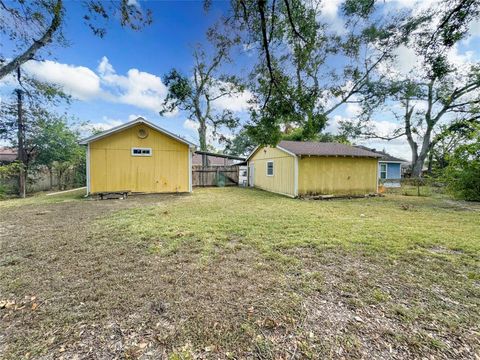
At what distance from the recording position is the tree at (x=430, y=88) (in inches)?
179

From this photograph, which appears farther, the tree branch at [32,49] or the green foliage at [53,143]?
the green foliage at [53,143]

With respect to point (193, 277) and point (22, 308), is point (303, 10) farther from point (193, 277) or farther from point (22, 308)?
point (22, 308)

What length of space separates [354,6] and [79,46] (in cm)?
914

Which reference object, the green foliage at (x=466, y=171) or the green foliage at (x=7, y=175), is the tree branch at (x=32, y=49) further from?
the green foliage at (x=466, y=171)

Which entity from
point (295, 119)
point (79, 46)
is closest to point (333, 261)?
point (295, 119)

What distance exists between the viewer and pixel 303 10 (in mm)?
4254

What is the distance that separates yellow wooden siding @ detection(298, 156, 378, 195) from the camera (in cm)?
1062

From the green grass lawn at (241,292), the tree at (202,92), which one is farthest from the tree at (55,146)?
the green grass lawn at (241,292)

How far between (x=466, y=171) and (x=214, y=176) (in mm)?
13269

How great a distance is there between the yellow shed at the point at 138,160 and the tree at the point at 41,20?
11.7 feet

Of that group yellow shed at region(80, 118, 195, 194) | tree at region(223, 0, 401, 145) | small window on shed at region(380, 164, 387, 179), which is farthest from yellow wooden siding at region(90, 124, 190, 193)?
small window on shed at region(380, 164, 387, 179)

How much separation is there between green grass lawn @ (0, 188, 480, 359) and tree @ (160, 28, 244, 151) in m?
16.1

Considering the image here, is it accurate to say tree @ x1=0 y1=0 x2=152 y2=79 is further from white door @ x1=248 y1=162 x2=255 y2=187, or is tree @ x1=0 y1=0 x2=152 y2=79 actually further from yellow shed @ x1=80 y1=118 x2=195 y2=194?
white door @ x1=248 y1=162 x2=255 y2=187

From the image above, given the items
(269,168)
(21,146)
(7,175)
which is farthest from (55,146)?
(269,168)
